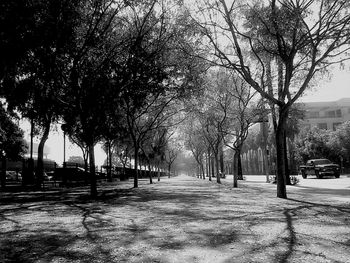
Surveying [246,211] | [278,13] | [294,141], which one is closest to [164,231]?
[246,211]

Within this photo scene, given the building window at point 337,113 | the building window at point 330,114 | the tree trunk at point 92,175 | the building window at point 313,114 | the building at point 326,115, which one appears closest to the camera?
the tree trunk at point 92,175

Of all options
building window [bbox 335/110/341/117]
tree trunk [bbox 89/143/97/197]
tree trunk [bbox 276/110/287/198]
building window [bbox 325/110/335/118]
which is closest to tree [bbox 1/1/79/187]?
tree trunk [bbox 89/143/97/197]

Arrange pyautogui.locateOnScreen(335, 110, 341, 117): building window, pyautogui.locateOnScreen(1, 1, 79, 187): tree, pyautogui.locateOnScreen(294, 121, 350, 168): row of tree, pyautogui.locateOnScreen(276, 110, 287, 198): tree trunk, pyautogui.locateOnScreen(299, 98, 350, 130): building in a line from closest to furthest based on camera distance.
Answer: pyautogui.locateOnScreen(1, 1, 79, 187): tree, pyautogui.locateOnScreen(276, 110, 287, 198): tree trunk, pyautogui.locateOnScreen(294, 121, 350, 168): row of tree, pyautogui.locateOnScreen(299, 98, 350, 130): building, pyautogui.locateOnScreen(335, 110, 341, 117): building window

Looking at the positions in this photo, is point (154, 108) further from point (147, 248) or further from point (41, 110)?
point (147, 248)

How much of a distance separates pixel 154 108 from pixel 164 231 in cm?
2224

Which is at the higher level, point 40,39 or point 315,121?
point 315,121

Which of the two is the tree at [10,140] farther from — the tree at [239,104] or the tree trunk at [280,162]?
the tree trunk at [280,162]

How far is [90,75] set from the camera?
14469 millimetres

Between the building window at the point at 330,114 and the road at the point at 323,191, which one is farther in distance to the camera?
the building window at the point at 330,114

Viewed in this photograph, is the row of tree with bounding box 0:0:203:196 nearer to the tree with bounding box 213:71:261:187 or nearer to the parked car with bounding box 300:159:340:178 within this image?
the tree with bounding box 213:71:261:187

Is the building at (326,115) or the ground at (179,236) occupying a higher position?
the building at (326,115)

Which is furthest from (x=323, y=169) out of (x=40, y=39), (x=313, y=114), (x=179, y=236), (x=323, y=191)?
(x=313, y=114)

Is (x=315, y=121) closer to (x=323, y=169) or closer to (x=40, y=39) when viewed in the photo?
(x=323, y=169)

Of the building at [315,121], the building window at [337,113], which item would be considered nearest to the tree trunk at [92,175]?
the building at [315,121]
